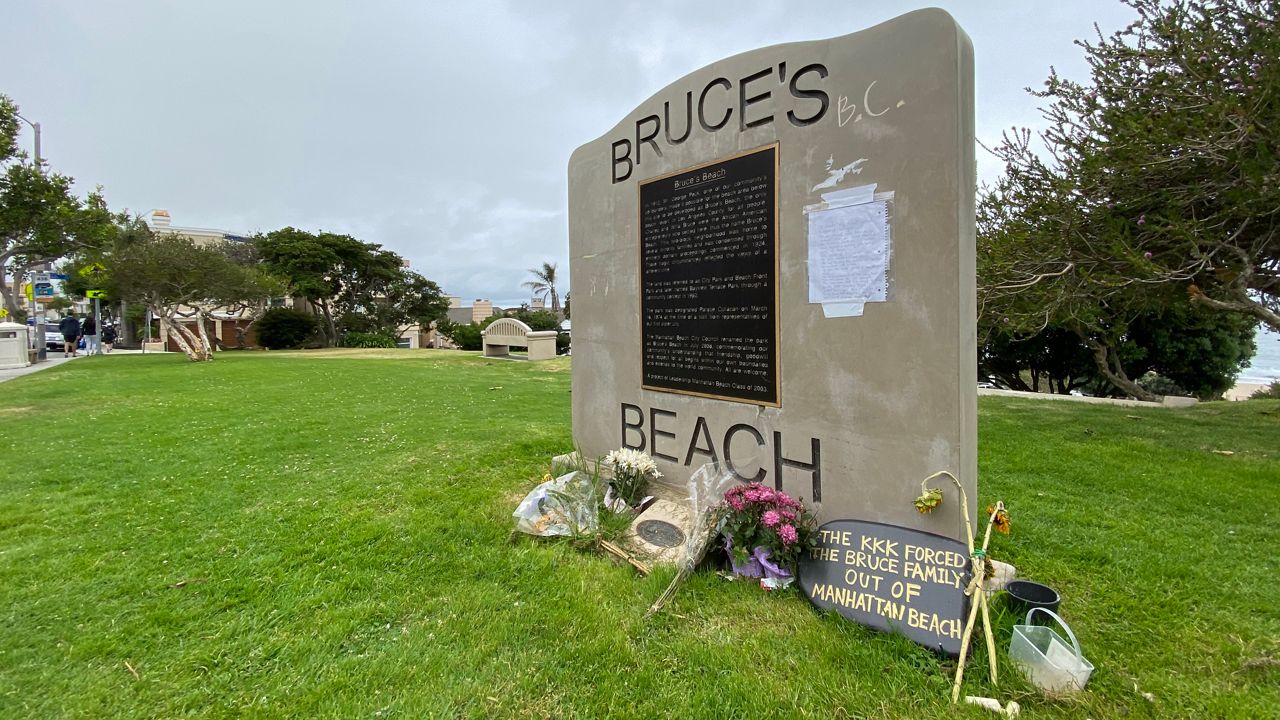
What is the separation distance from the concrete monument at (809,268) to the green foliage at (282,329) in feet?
110

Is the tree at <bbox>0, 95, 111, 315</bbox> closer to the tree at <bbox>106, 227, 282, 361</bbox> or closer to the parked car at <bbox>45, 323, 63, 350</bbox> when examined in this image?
the tree at <bbox>106, 227, 282, 361</bbox>

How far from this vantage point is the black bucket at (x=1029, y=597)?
106 inches

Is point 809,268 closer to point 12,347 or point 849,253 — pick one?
point 849,253

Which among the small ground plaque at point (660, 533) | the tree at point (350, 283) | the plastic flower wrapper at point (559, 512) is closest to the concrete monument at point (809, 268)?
the small ground plaque at point (660, 533)

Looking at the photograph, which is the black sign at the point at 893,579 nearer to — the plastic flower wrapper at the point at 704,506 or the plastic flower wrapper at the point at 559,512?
the plastic flower wrapper at the point at 704,506

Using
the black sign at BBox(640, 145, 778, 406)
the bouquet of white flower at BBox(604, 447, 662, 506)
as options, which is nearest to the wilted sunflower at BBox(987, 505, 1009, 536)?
the black sign at BBox(640, 145, 778, 406)

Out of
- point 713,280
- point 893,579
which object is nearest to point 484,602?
point 893,579

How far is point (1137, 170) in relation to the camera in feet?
21.8

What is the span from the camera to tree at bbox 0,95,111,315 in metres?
15.2

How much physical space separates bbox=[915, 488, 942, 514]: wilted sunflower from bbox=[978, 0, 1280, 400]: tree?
229 inches

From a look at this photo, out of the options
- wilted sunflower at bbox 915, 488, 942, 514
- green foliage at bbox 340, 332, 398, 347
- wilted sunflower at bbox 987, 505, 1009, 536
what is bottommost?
wilted sunflower at bbox 987, 505, 1009, 536

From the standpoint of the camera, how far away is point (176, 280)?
19297 millimetres

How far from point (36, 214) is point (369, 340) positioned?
16.7 m

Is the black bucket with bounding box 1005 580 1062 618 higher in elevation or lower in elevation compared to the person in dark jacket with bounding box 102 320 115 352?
lower
